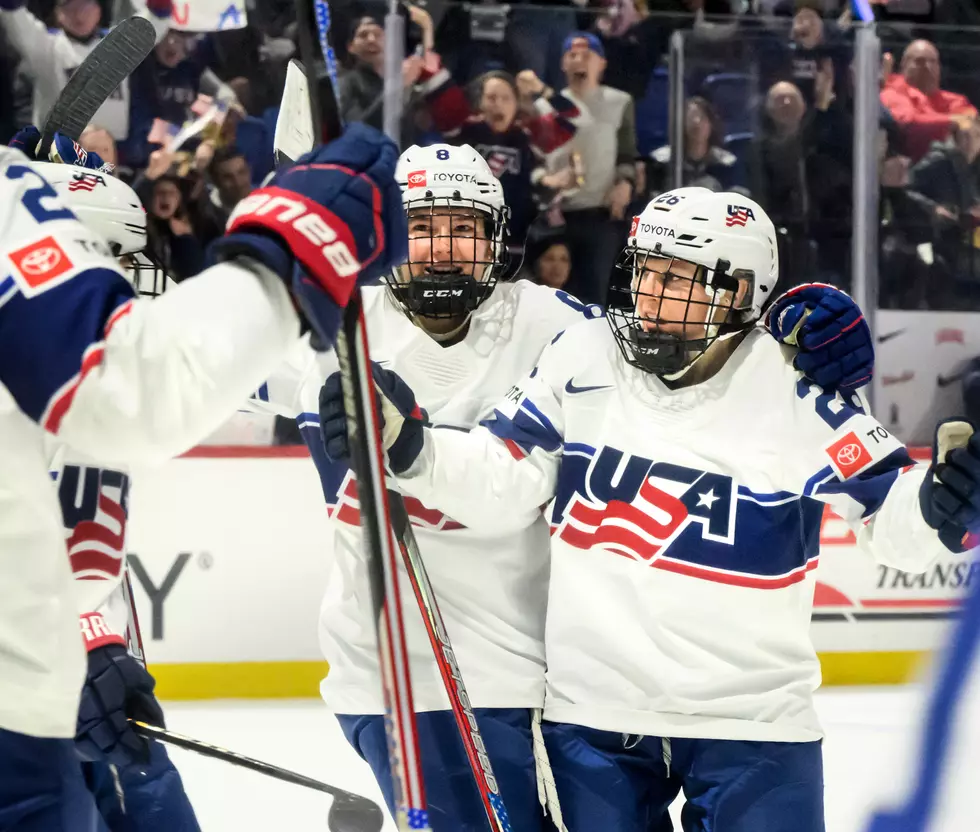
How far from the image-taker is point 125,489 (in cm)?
172

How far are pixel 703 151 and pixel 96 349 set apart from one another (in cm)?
419

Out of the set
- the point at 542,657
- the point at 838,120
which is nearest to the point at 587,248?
the point at 838,120

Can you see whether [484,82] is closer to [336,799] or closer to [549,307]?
[549,307]

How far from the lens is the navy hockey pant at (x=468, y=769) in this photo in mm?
1893

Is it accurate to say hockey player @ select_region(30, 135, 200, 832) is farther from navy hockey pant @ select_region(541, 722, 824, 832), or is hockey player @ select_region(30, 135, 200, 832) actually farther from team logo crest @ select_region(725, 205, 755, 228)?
team logo crest @ select_region(725, 205, 755, 228)

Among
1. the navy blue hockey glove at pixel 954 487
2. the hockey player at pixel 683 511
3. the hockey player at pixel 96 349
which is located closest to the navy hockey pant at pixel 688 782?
the hockey player at pixel 683 511

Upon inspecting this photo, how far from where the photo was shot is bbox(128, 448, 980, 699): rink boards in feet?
12.4

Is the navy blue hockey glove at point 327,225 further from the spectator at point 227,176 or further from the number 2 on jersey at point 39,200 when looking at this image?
the spectator at point 227,176

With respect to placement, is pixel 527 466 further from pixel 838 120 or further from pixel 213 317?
pixel 838 120

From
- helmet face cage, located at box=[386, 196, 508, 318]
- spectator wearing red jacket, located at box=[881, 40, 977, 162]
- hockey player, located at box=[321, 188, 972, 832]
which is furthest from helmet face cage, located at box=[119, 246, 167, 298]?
spectator wearing red jacket, located at box=[881, 40, 977, 162]

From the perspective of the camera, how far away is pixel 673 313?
1797mm

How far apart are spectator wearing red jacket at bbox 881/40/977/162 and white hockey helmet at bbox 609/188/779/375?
332 cm

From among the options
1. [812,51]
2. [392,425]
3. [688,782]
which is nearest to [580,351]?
[392,425]

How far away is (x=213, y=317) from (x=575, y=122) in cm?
413
